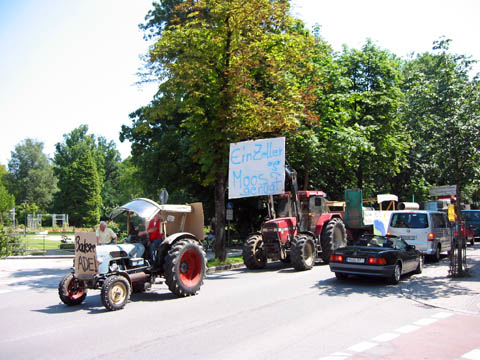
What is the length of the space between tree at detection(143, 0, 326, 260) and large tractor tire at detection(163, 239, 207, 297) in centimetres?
618

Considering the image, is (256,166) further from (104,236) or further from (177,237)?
(104,236)

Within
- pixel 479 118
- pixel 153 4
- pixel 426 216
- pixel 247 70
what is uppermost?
pixel 153 4

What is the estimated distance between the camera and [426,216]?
16516mm

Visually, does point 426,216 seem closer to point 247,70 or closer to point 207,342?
point 247,70

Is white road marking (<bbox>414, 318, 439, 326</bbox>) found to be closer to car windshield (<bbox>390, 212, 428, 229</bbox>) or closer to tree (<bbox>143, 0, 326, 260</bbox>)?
car windshield (<bbox>390, 212, 428, 229</bbox>)

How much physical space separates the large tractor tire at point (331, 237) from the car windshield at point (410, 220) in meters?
2.01

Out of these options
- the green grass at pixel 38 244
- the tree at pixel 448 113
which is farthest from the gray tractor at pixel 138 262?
the green grass at pixel 38 244

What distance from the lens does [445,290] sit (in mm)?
11203

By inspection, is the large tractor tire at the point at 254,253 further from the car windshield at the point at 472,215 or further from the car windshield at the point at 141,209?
the car windshield at the point at 472,215

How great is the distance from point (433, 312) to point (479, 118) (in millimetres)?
7638

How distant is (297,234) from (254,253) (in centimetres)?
177

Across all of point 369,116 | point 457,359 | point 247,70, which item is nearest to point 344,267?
point 457,359

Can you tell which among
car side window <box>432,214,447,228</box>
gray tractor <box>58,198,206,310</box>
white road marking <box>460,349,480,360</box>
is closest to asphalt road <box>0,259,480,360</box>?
white road marking <box>460,349,480,360</box>

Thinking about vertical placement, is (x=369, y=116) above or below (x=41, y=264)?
above
